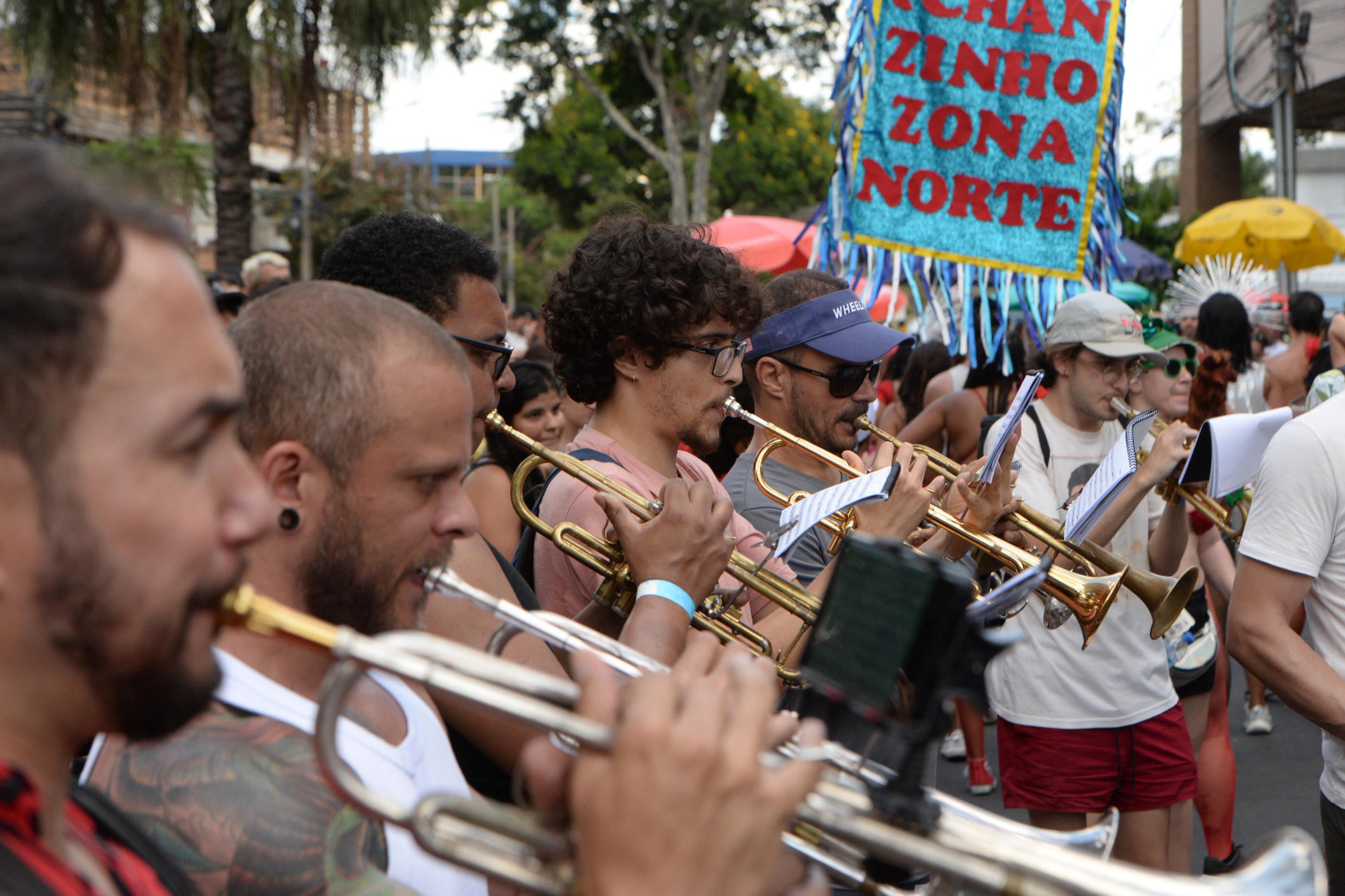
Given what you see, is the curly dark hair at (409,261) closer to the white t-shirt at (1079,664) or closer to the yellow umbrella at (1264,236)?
the white t-shirt at (1079,664)

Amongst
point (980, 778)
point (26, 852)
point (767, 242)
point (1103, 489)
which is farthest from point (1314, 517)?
point (767, 242)

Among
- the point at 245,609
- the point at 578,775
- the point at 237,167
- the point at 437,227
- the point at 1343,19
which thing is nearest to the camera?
the point at 578,775

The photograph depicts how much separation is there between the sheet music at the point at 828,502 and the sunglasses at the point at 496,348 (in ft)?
2.33

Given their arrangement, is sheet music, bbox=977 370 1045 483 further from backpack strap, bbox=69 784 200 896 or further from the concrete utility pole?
the concrete utility pole

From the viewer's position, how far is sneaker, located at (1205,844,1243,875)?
14.4ft

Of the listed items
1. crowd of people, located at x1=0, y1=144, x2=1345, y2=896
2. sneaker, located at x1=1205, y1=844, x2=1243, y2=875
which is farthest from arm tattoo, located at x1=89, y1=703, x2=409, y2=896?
sneaker, located at x1=1205, y1=844, x2=1243, y2=875

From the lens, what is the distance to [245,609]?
48.9 inches

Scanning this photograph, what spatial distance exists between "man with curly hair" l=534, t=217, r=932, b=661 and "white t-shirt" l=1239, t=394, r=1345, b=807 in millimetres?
778

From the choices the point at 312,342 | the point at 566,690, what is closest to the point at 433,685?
the point at 566,690

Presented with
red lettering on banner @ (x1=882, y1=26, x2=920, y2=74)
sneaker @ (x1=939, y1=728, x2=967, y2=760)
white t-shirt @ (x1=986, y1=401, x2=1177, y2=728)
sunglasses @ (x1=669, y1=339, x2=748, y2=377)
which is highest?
red lettering on banner @ (x1=882, y1=26, x2=920, y2=74)

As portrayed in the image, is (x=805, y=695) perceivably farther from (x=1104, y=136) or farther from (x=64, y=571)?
(x=1104, y=136)

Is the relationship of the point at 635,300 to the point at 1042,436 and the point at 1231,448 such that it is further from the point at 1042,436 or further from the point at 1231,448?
the point at 1042,436

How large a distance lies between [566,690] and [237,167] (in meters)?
11.3

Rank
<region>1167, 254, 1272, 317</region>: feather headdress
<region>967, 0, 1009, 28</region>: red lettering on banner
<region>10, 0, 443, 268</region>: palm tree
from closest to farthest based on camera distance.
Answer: <region>967, 0, 1009, 28</region>: red lettering on banner, <region>1167, 254, 1272, 317</region>: feather headdress, <region>10, 0, 443, 268</region>: palm tree
